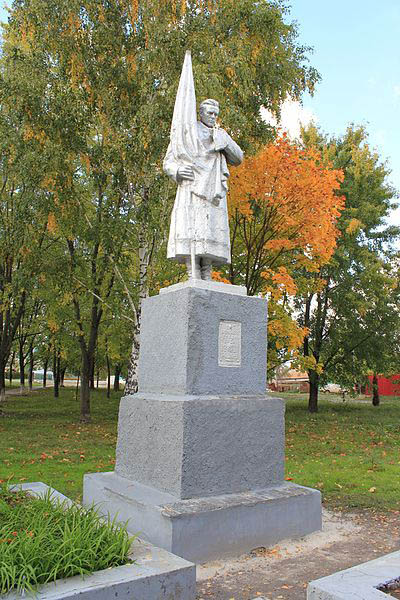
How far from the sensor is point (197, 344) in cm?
470

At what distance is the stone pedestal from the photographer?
14.1 feet

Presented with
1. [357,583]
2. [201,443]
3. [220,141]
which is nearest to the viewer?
[357,583]

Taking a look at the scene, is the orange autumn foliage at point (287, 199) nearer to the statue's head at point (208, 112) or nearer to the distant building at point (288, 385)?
the statue's head at point (208, 112)

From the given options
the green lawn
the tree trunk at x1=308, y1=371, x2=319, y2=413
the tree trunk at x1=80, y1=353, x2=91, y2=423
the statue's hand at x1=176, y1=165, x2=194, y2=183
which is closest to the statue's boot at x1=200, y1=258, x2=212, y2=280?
the statue's hand at x1=176, y1=165, x2=194, y2=183

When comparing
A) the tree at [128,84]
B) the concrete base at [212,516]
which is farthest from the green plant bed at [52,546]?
the tree at [128,84]

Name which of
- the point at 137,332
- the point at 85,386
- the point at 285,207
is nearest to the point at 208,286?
the point at 137,332

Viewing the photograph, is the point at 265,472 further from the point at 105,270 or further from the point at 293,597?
the point at 105,270

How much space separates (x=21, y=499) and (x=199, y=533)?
1.51m

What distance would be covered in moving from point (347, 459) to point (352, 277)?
33.6 ft

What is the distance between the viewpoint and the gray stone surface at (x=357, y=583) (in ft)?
8.70

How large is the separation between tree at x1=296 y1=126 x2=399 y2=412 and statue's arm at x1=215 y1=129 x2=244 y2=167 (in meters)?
12.5

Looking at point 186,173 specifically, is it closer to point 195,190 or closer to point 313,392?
point 195,190

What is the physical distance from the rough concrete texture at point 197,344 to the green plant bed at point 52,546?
1572 mm

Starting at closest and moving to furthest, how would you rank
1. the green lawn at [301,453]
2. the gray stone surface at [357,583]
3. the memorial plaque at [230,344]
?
the gray stone surface at [357,583] < the memorial plaque at [230,344] < the green lawn at [301,453]
